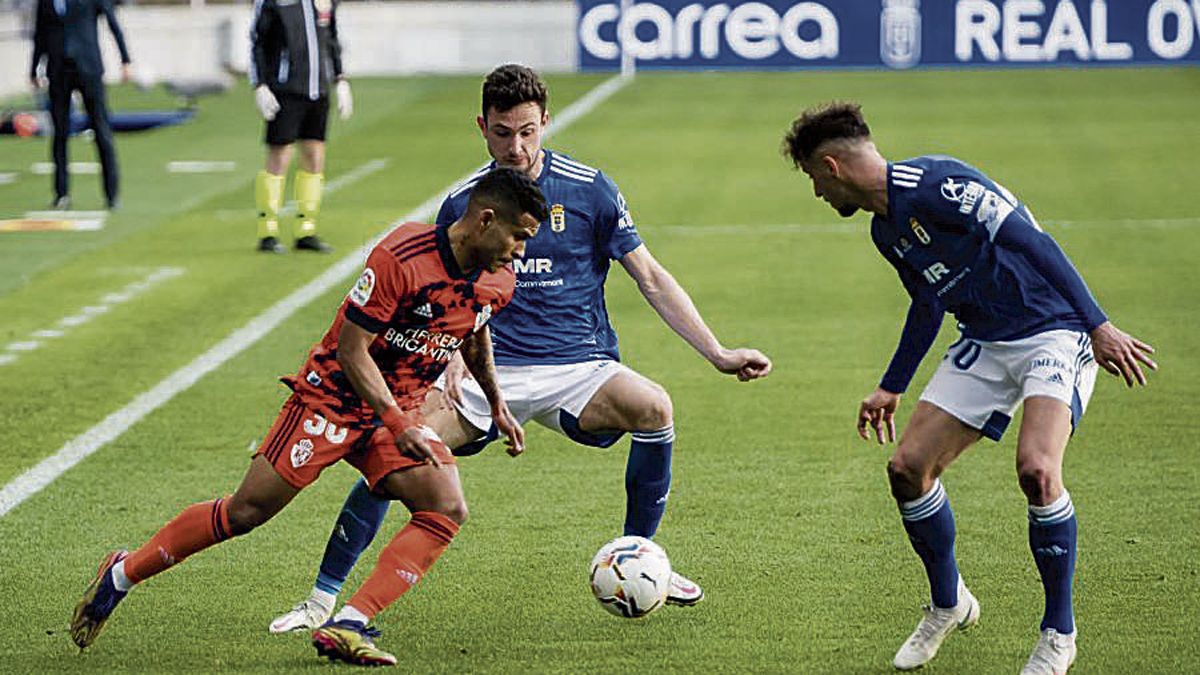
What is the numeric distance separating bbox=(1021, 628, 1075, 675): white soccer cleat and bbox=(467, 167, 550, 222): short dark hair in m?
1.99

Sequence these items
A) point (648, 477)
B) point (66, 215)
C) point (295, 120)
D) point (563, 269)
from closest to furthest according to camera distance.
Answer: point (648, 477)
point (563, 269)
point (295, 120)
point (66, 215)

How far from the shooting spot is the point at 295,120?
14664 mm

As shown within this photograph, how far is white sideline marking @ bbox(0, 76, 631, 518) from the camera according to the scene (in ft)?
27.4

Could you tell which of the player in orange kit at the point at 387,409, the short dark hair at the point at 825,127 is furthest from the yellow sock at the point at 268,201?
the short dark hair at the point at 825,127

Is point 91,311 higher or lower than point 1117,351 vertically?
lower

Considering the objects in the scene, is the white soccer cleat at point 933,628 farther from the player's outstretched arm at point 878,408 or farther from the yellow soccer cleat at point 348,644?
the yellow soccer cleat at point 348,644

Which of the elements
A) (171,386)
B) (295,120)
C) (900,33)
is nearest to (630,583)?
(171,386)

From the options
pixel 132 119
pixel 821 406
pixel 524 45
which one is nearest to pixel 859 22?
pixel 524 45

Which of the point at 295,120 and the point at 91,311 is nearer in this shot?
the point at 91,311

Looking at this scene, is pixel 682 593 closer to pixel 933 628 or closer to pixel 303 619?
pixel 933 628

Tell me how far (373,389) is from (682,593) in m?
1.47

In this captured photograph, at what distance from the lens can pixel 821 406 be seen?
32.0ft

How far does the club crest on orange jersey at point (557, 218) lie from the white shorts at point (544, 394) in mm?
491

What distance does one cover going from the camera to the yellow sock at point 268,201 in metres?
14.5
